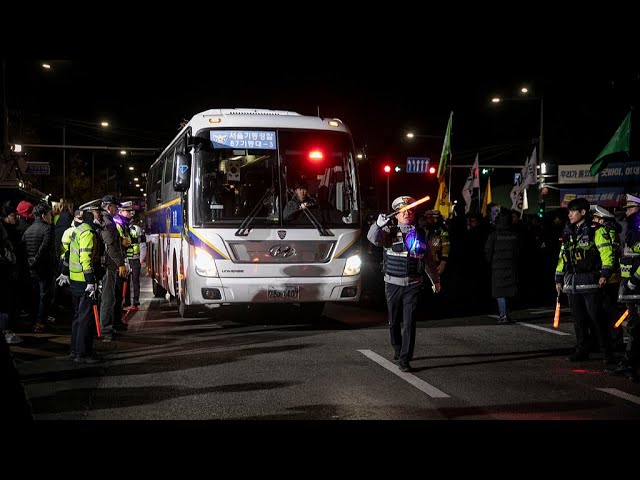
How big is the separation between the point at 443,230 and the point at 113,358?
27.7ft

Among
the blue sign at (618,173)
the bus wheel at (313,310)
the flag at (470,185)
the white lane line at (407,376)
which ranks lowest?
the white lane line at (407,376)

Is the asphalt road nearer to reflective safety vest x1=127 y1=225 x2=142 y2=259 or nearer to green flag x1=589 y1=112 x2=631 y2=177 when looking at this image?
reflective safety vest x1=127 y1=225 x2=142 y2=259

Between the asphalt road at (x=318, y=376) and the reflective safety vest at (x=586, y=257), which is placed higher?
the reflective safety vest at (x=586, y=257)

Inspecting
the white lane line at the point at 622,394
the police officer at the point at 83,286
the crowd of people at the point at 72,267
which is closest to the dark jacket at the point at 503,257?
the white lane line at the point at 622,394

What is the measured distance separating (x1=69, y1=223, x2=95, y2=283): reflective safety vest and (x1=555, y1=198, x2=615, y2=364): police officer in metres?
5.98

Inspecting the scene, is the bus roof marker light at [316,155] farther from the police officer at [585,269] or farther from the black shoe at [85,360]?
the black shoe at [85,360]

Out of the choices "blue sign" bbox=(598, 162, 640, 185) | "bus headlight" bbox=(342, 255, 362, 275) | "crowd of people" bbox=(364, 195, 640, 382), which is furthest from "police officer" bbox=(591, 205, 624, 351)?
"blue sign" bbox=(598, 162, 640, 185)

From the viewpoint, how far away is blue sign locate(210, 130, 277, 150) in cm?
1211

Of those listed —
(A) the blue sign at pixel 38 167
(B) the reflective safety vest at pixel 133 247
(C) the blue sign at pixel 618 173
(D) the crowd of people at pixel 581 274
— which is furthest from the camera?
(C) the blue sign at pixel 618 173

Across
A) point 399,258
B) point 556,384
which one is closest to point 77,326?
point 399,258

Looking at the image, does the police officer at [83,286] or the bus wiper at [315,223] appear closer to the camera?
the police officer at [83,286]

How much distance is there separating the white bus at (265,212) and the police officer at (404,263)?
9.96ft

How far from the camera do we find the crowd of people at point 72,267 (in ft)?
31.0
